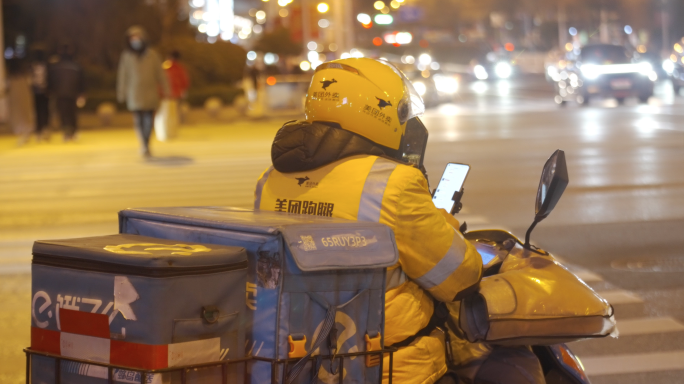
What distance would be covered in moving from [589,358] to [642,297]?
1.41m

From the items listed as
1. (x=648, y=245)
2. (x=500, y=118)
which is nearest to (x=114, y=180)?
(x=648, y=245)

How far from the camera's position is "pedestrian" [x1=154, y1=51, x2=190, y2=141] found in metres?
18.8

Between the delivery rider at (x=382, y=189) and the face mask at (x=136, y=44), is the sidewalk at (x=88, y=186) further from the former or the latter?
the delivery rider at (x=382, y=189)

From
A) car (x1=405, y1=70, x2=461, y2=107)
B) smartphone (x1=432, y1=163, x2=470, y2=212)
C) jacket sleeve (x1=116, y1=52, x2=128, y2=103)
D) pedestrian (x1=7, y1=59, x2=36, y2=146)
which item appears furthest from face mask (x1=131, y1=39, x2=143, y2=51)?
car (x1=405, y1=70, x2=461, y2=107)

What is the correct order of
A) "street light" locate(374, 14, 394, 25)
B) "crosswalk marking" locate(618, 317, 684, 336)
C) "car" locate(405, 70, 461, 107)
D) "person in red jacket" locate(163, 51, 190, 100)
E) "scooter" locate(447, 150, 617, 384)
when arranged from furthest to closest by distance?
"street light" locate(374, 14, 394, 25)
"car" locate(405, 70, 461, 107)
"person in red jacket" locate(163, 51, 190, 100)
"crosswalk marking" locate(618, 317, 684, 336)
"scooter" locate(447, 150, 617, 384)

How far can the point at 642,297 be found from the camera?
5.88 metres

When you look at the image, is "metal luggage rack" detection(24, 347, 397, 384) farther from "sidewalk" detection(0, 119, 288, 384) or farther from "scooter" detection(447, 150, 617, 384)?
"sidewalk" detection(0, 119, 288, 384)

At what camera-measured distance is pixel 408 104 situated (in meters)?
2.88

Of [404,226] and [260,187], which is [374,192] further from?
[260,187]

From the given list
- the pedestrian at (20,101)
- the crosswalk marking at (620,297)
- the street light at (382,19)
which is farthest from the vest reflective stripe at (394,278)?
the street light at (382,19)

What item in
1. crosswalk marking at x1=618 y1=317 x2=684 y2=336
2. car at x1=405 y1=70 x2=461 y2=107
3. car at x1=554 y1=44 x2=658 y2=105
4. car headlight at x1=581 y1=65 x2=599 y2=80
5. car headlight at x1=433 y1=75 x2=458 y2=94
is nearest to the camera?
crosswalk marking at x1=618 y1=317 x2=684 y2=336

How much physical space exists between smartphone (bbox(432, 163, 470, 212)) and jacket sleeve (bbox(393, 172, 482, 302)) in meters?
0.73

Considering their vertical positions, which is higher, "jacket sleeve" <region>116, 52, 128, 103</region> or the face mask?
the face mask

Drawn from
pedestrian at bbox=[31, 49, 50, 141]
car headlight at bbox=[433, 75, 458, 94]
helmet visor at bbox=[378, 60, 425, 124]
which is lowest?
helmet visor at bbox=[378, 60, 425, 124]
